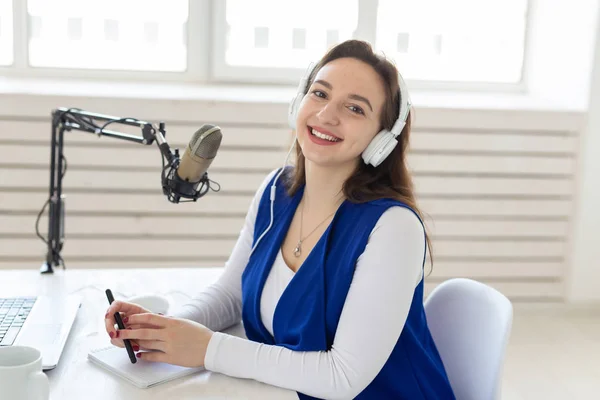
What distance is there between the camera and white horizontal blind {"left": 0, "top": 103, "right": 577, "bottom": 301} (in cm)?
309

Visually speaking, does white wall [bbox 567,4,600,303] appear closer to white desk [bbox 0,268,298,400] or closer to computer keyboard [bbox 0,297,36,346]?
white desk [bbox 0,268,298,400]

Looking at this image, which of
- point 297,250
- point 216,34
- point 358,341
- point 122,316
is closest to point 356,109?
point 297,250

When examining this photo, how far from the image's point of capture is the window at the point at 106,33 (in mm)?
3342

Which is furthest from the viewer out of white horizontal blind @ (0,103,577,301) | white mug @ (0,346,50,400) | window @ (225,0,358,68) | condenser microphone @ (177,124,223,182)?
window @ (225,0,358,68)

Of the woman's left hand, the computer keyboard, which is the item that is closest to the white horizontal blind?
the computer keyboard

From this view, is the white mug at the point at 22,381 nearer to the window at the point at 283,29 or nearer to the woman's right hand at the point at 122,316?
the woman's right hand at the point at 122,316

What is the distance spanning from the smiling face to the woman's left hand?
1.31 feet

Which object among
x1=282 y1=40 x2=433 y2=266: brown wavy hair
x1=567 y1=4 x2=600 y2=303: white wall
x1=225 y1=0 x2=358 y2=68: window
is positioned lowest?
x1=567 y1=4 x2=600 y2=303: white wall

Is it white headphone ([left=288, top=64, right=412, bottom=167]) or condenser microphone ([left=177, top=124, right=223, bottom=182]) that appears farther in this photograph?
white headphone ([left=288, top=64, right=412, bottom=167])

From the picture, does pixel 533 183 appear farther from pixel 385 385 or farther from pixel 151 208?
pixel 385 385

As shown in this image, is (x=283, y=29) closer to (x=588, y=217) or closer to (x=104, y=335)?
(x=588, y=217)

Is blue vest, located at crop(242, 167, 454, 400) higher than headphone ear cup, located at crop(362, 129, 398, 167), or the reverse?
headphone ear cup, located at crop(362, 129, 398, 167)

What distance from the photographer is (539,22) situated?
3594 millimetres

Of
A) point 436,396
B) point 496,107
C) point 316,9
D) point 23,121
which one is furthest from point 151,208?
point 436,396
